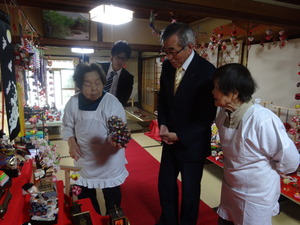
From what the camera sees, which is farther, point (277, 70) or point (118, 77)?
point (277, 70)

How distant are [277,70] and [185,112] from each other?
2.98 metres

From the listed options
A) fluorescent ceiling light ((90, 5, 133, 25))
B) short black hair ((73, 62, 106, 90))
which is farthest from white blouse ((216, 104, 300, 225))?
fluorescent ceiling light ((90, 5, 133, 25))

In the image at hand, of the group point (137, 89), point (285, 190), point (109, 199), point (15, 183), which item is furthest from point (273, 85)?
point (137, 89)

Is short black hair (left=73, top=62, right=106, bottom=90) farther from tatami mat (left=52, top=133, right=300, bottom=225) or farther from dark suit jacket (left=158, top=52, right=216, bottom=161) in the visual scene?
tatami mat (left=52, top=133, right=300, bottom=225)

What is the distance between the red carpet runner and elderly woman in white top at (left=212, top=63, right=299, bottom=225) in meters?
0.96

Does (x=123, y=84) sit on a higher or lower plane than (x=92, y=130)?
higher

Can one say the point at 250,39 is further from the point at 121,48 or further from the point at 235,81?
the point at 235,81

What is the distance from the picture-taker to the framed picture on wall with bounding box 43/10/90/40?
221 inches

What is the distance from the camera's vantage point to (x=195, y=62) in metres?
1.53

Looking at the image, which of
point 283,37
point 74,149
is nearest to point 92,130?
point 74,149

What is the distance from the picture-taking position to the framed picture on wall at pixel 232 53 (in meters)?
4.42

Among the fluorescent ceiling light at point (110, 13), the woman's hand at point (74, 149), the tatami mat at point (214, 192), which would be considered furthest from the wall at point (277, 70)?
the woman's hand at point (74, 149)

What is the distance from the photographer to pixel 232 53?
4629mm

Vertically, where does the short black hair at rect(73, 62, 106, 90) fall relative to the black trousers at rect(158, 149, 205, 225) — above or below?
above
